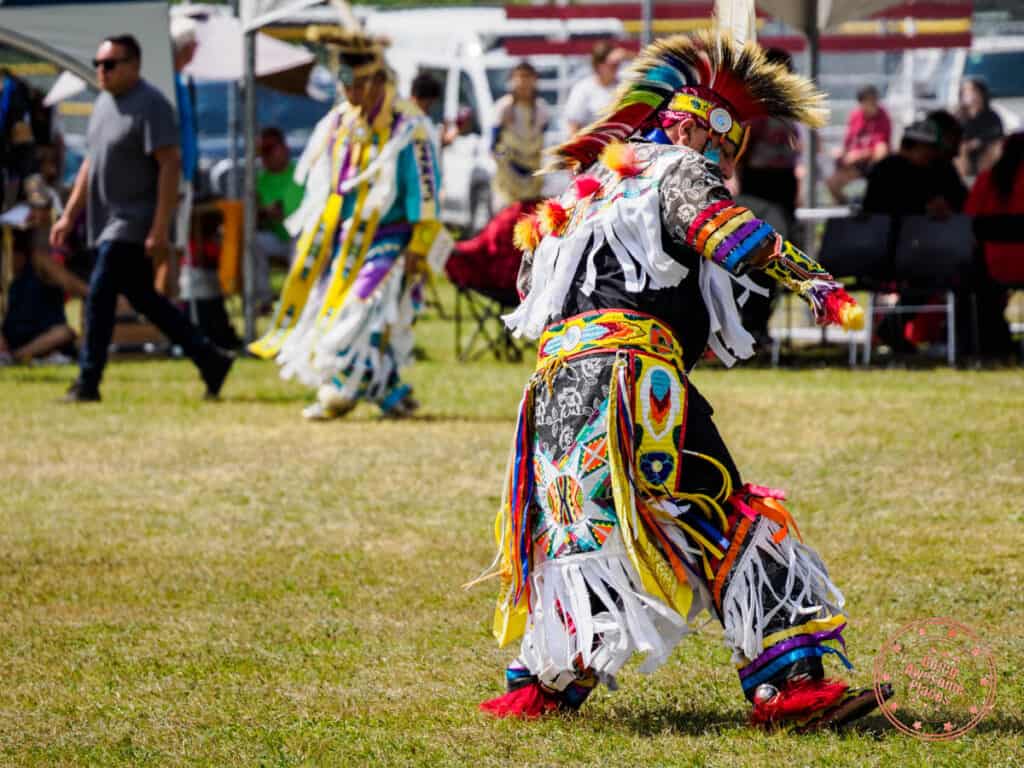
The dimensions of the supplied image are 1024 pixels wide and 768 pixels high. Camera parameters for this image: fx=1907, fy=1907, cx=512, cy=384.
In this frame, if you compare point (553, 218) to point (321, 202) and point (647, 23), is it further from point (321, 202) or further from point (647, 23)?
point (647, 23)

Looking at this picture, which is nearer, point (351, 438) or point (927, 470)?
point (927, 470)

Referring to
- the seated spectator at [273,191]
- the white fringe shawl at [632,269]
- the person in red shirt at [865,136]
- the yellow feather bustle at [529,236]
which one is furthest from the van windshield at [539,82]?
the white fringe shawl at [632,269]

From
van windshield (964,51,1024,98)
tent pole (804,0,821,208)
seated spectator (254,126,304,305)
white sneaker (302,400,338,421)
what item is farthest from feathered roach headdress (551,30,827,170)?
van windshield (964,51,1024,98)

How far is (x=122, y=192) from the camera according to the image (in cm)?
1045

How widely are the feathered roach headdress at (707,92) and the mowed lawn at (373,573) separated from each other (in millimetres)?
1436

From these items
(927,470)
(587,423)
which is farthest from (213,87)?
(587,423)

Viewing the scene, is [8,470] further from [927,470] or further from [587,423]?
[587,423]

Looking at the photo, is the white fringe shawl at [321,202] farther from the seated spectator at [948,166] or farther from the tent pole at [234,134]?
the tent pole at [234,134]

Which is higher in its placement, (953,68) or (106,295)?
(953,68)

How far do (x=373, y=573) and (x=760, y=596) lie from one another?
2.27m

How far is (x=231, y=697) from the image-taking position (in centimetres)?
488

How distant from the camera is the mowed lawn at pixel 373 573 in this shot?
446 centimetres

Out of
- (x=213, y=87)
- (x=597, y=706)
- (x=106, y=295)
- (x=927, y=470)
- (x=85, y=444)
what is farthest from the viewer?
(x=213, y=87)

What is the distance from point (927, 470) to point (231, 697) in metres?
4.11
